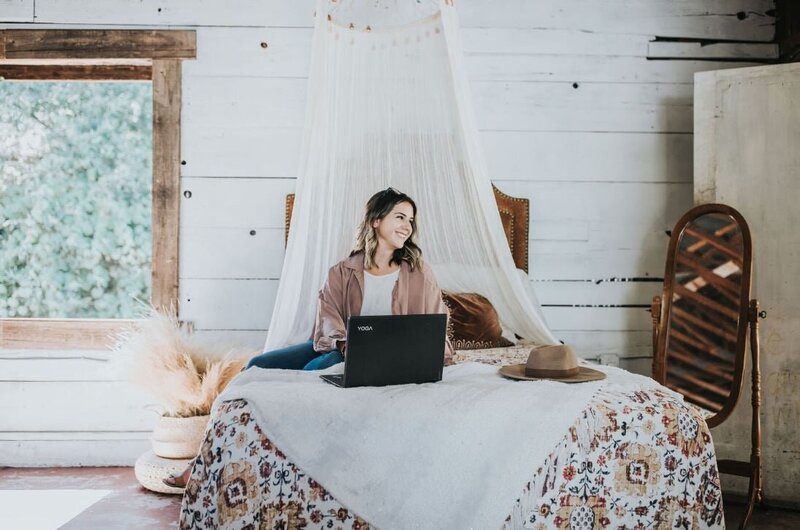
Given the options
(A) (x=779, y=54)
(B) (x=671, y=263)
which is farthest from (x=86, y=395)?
(A) (x=779, y=54)

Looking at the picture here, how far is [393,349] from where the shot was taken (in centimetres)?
176

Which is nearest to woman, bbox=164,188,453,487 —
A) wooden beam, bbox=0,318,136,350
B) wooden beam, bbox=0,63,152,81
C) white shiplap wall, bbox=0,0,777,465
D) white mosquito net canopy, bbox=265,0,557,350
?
white mosquito net canopy, bbox=265,0,557,350

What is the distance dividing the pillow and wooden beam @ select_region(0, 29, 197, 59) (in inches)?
78.2

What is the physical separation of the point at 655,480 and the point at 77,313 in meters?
2.99

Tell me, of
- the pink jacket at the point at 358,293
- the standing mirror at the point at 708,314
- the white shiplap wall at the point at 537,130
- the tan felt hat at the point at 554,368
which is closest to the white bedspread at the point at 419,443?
the tan felt hat at the point at 554,368

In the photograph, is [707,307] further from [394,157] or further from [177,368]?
[177,368]

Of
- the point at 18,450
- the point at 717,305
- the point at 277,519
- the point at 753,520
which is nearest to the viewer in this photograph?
the point at 277,519

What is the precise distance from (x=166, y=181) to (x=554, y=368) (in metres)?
2.33

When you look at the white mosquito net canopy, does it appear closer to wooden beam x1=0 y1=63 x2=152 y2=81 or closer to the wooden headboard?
the wooden headboard

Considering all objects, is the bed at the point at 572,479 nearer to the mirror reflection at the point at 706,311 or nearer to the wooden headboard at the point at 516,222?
the mirror reflection at the point at 706,311

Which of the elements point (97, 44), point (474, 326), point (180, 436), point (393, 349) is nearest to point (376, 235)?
point (474, 326)

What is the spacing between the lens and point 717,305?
2861 mm

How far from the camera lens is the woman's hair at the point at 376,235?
2549 mm

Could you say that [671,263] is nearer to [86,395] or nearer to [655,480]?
A: [655,480]
